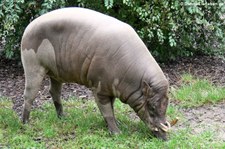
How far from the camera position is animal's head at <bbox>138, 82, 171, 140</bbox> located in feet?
16.9

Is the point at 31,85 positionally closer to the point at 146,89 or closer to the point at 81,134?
the point at 81,134

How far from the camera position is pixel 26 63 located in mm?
5586

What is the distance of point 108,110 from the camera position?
5398 mm

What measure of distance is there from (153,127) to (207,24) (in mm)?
2893

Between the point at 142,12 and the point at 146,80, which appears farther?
the point at 142,12

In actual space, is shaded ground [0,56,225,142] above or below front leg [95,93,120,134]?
below

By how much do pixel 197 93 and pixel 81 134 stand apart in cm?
191

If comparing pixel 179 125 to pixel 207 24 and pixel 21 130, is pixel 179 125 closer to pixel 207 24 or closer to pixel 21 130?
pixel 21 130

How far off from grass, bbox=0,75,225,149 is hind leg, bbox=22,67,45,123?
15 centimetres

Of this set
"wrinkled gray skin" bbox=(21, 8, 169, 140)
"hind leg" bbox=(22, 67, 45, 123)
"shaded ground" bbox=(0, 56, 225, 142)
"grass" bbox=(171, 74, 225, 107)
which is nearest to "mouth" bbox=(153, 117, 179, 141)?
"wrinkled gray skin" bbox=(21, 8, 169, 140)

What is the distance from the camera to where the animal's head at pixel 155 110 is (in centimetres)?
514

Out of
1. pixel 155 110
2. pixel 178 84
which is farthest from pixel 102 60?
pixel 178 84

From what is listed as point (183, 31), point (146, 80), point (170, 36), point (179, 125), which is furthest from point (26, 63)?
point (183, 31)

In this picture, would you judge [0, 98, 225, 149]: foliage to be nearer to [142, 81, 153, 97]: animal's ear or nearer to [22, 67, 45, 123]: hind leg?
[22, 67, 45, 123]: hind leg
